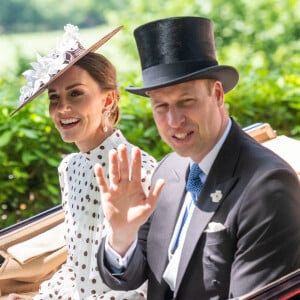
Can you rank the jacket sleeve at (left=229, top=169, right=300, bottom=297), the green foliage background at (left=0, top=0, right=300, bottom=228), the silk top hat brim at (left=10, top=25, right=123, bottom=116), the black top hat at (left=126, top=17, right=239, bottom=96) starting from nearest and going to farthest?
the jacket sleeve at (left=229, top=169, right=300, bottom=297) → the black top hat at (left=126, top=17, right=239, bottom=96) → the silk top hat brim at (left=10, top=25, right=123, bottom=116) → the green foliage background at (left=0, top=0, right=300, bottom=228)

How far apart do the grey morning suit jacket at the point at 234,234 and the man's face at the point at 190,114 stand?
7 centimetres

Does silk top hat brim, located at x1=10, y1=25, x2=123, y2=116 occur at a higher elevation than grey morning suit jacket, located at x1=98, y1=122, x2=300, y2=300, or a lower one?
higher

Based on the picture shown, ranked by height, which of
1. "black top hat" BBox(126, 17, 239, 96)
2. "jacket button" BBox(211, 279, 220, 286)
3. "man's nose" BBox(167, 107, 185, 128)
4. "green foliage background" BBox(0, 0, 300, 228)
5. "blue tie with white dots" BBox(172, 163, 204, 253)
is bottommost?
"jacket button" BBox(211, 279, 220, 286)

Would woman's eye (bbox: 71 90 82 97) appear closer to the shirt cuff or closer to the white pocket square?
the shirt cuff

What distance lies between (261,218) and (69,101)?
0.91 m

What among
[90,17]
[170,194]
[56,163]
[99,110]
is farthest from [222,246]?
[90,17]

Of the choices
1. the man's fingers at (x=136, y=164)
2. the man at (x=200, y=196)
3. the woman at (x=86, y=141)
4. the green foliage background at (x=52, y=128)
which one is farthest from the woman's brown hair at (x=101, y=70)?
the green foliage background at (x=52, y=128)

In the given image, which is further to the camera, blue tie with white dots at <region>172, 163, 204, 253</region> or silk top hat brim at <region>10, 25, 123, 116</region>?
silk top hat brim at <region>10, 25, 123, 116</region>

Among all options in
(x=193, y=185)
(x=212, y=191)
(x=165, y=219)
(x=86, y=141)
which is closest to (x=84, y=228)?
(x=86, y=141)

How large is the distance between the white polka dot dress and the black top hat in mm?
505

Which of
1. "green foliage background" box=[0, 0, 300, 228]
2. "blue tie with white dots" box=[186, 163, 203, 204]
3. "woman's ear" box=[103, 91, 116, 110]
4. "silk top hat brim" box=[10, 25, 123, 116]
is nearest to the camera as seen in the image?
"blue tie with white dots" box=[186, 163, 203, 204]

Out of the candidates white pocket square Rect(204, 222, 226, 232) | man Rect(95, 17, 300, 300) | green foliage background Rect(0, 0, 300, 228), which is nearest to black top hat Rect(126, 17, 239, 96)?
man Rect(95, 17, 300, 300)

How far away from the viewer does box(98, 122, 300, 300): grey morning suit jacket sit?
7.40 ft

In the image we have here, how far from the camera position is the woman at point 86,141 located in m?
2.83
